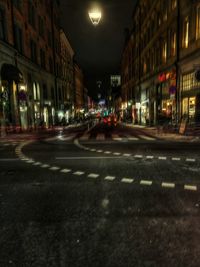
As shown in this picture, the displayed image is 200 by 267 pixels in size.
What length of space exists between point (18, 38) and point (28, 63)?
3170 mm

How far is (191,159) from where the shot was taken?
795 centimetres

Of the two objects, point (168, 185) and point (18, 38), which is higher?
point (18, 38)

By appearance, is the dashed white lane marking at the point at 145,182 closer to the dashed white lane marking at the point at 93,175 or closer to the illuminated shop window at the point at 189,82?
the dashed white lane marking at the point at 93,175

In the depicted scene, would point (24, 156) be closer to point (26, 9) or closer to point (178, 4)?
point (178, 4)

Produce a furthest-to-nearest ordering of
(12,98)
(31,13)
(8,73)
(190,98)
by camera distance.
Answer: (31,13)
(12,98)
(190,98)
(8,73)

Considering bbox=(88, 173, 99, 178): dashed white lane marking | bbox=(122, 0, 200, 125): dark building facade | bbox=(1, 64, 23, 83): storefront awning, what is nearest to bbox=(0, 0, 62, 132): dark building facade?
bbox=(1, 64, 23, 83): storefront awning

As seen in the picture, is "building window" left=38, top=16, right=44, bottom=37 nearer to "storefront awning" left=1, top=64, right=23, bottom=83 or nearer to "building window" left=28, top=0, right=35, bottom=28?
"building window" left=28, top=0, right=35, bottom=28

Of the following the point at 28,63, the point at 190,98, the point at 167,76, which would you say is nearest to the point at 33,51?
the point at 28,63

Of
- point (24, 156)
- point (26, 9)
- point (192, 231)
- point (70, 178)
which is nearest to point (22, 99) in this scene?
point (26, 9)

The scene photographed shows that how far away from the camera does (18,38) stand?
76.6 ft

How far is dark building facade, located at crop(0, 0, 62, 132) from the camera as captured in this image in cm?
1989

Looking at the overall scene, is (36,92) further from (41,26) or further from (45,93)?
(41,26)

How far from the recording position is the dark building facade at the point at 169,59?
1845cm

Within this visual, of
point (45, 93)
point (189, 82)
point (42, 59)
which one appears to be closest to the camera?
point (189, 82)
